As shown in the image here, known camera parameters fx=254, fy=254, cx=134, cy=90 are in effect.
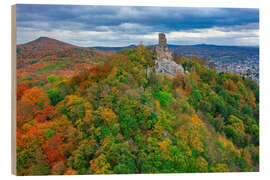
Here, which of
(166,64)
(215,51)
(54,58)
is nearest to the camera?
(54,58)

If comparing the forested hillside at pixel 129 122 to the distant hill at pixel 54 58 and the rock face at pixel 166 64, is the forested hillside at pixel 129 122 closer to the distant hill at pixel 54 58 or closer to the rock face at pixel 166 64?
the distant hill at pixel 54 58

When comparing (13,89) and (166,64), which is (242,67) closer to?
(166,64)

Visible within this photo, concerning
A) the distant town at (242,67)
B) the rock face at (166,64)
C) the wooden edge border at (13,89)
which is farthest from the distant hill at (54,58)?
the distant town at (242,67)

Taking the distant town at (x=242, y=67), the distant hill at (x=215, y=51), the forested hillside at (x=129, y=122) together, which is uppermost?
the distant hill at (x=215, y=51)

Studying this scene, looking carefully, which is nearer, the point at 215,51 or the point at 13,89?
the point at 13,89

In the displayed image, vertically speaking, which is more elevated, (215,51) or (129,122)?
(215,51)

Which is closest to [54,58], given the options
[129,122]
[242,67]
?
[129,122]

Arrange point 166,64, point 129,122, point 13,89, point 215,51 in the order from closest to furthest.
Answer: point 13,89 < point 129,122 < point 215,51 < point 166,64

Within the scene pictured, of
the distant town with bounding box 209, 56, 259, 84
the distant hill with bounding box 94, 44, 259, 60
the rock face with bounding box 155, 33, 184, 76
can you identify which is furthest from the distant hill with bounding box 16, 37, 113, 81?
the distant town with bounding box 209, 56, 259, 84

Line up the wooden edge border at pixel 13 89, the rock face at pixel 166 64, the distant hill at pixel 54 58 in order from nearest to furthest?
the wooden edge border at pixel 13 89 → the distant hill at pixel 54 58 → the rock face at pixel 166 64
